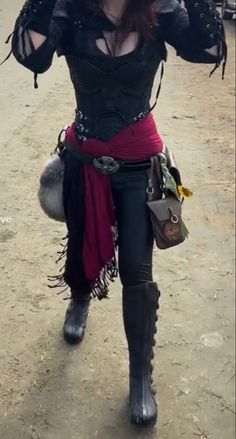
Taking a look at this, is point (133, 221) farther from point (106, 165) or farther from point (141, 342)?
point (141, 342)

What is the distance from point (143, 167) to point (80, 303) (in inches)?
28.1

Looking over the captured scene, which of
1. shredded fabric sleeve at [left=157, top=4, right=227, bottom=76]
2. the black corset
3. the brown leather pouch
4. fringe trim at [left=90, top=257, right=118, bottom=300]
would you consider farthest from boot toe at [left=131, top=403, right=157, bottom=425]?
shredded fabric sleeve at [left=157, top=4, right=227, bottom=76]

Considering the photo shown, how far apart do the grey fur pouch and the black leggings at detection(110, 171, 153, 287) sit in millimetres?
174

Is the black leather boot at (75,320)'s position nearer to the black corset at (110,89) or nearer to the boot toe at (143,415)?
the boot toe at (143,415)

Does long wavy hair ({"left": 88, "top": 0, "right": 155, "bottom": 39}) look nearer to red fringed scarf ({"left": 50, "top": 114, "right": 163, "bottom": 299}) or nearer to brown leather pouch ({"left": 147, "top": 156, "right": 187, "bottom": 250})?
red fringed scarf ({"left": 50, "top": 114, "right": 163, "bottom": 299})

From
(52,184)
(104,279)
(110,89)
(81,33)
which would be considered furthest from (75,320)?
(81,33)

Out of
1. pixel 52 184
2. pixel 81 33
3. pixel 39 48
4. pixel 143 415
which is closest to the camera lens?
pixel 39 48

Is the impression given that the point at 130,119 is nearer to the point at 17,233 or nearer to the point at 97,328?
the point at 17,233

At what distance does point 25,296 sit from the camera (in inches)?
96.8

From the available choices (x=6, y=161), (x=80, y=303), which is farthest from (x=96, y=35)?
(x=80, y=303)

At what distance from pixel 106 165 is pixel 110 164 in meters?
0.01

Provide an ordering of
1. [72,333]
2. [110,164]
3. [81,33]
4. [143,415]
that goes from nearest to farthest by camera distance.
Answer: [81,33], [110,164], [143,415], [72,333]

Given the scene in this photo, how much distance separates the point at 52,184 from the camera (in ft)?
6.55

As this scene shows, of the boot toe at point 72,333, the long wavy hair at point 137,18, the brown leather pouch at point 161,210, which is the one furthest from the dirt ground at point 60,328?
the brown leather pouch at point 161,210
